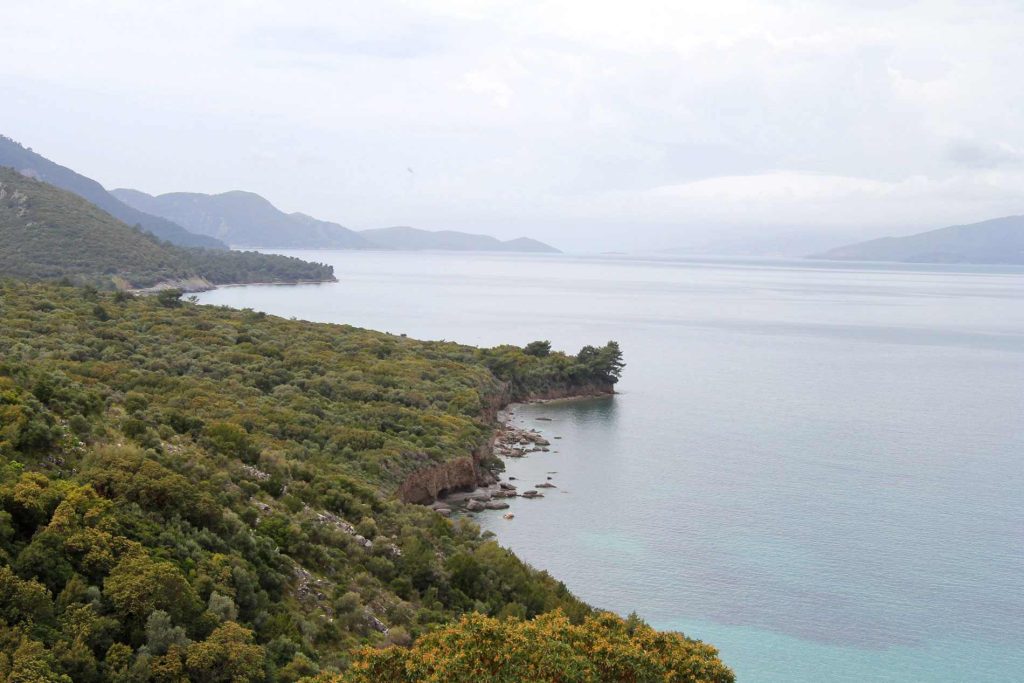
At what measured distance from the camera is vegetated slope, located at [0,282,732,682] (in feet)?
53.7

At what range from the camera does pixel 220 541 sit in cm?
2150

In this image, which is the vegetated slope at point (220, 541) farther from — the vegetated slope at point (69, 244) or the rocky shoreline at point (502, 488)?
the vegetated slope at point (69, 244)

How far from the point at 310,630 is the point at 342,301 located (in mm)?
146143

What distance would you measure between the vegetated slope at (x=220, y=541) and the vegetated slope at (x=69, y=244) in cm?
9238

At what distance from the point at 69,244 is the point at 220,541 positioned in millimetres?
141932

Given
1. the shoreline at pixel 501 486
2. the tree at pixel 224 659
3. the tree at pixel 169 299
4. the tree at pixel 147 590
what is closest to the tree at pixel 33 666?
the tree at pixel 147 590

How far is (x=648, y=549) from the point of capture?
40.0 meters

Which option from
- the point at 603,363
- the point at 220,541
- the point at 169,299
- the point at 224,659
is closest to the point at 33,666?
the point at 224,659

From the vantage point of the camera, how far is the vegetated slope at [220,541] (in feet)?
53.7

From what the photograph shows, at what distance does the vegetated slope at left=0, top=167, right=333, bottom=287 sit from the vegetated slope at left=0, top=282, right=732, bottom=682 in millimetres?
92381

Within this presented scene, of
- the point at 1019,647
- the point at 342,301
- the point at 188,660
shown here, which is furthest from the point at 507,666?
the point at 342,301

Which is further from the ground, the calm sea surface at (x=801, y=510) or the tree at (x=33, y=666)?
the tree at (x=33, y=666)

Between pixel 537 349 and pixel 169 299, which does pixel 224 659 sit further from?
pixel 537 349

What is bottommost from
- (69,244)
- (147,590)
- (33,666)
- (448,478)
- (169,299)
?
(448,478)
